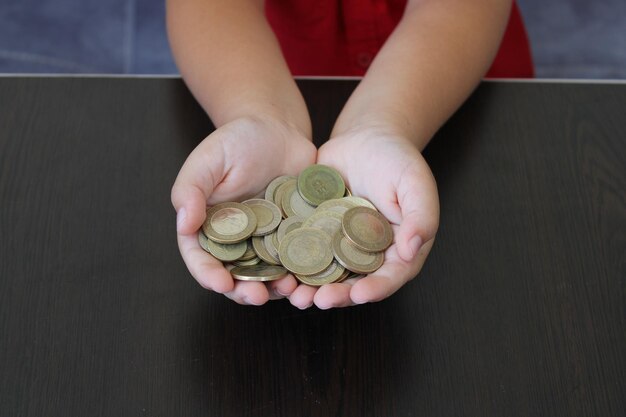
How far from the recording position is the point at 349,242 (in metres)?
1.02

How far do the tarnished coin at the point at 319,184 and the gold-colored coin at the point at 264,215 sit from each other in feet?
0.18

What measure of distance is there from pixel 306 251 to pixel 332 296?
4.3 inches

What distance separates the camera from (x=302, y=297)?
940 mm

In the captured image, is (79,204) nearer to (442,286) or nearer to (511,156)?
(442,286)

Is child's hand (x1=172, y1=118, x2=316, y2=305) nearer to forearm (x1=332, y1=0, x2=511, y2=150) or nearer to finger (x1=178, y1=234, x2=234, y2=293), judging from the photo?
finger (x1=178, y1=234, x2=234, y2=293)

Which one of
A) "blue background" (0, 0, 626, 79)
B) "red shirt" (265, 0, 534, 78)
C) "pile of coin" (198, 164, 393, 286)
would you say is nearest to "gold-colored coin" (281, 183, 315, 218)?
"pile of coin" (198, 164, 393, 286)

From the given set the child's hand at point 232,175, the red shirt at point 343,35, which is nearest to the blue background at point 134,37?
the red shirt at point 343,35

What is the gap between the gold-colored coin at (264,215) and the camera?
1.04m

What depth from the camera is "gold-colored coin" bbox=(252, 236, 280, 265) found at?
1.02 m

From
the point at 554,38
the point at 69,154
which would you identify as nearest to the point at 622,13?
the point at 554,38

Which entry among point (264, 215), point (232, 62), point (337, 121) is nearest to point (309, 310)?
point (264, 215)

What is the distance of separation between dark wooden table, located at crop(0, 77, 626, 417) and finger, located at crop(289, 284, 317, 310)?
60mm

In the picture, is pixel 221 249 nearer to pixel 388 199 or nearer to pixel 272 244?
pixel 272 244

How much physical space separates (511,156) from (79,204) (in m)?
0.75
